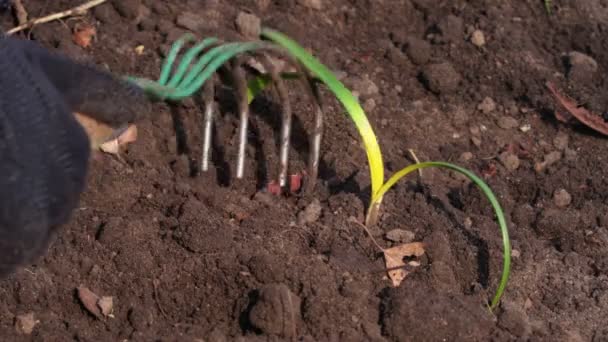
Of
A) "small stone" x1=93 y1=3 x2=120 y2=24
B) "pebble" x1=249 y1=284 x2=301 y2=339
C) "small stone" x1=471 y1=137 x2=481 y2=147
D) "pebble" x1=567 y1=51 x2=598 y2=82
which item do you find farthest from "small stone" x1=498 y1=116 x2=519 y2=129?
"small stone" x1=93 y1=3 x2=120 y2=24

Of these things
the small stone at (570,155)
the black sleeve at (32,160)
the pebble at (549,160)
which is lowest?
the pebble at (549,160)

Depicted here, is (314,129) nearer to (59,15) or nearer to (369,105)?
(369,105)

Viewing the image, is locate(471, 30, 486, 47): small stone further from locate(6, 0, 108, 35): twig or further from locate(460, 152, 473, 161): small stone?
locate(6, 0, 108, 35): twig

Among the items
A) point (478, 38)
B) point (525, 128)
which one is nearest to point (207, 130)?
point (525, 128)

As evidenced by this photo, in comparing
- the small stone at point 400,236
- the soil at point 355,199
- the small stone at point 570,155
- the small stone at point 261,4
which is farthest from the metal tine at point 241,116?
the small stone at point 570,155

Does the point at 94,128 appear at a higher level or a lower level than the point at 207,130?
higher

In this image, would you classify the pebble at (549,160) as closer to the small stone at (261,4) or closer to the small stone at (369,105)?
the small stone at (369,105)
